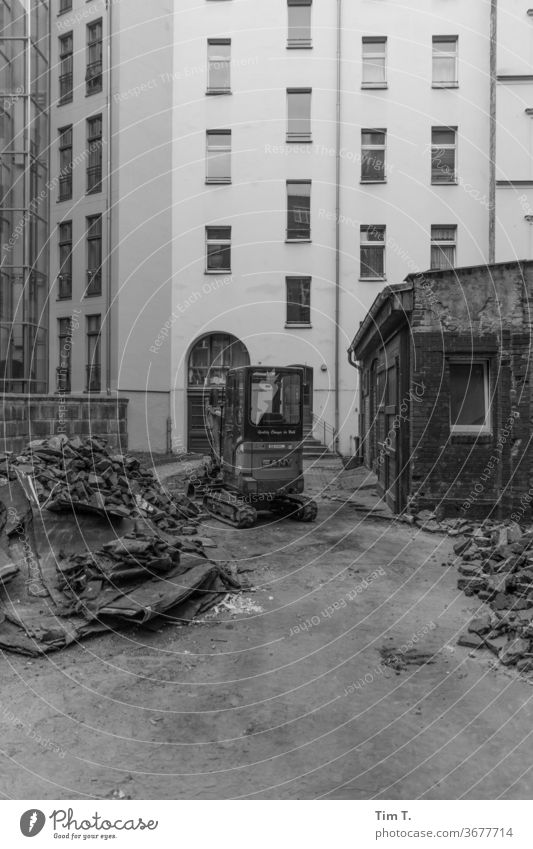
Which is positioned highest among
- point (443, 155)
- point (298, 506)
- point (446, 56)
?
point (446, 56)

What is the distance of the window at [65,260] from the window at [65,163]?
1385 mm

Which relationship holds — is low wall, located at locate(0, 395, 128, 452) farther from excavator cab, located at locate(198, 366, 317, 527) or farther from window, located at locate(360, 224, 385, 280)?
window, located at locate(360, 224, 385, 280)

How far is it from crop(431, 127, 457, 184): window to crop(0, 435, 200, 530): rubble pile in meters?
20.2

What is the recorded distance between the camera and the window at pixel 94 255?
2808 centimetres

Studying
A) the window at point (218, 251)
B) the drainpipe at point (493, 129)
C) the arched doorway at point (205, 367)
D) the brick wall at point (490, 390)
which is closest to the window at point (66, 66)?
the window at point (218, 251)

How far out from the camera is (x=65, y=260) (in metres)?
28.6

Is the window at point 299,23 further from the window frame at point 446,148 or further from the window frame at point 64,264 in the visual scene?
the window frame at point 64,264

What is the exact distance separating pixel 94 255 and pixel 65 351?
4.27m

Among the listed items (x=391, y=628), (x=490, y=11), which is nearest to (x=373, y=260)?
(x=490, y=11)

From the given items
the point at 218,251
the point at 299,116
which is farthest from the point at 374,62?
the point at 218,251

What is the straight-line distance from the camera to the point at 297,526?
13.7 m

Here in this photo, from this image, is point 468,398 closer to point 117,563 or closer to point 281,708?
point 117,563

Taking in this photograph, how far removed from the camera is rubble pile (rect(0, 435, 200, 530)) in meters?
9.23

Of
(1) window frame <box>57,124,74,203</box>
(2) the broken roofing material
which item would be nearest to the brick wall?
(2) the broken roofing material
